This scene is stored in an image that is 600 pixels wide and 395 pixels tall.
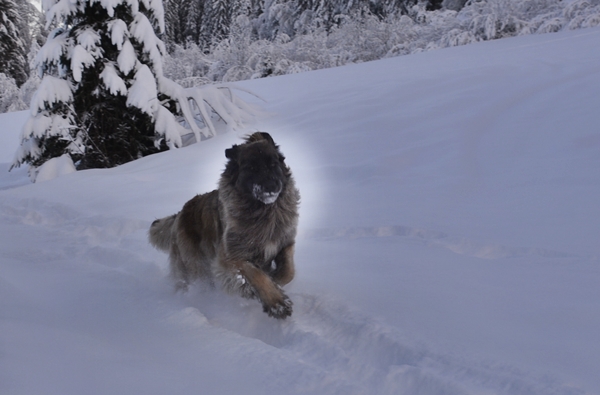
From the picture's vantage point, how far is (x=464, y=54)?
12.3m

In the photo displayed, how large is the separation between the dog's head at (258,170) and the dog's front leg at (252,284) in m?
0.57

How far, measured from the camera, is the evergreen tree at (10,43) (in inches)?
1268

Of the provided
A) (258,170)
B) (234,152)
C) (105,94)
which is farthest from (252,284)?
(105,94)

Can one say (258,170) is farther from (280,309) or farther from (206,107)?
(206,107)

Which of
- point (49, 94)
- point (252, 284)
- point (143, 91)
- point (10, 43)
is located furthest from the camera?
point (10, 43)

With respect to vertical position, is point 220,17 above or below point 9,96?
above

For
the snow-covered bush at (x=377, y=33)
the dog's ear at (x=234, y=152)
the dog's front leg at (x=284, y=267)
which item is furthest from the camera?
the snow-covered bush at (x=377, y=33)

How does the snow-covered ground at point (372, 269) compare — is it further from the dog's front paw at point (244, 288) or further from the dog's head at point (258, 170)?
the dog's head at point (258, 170)

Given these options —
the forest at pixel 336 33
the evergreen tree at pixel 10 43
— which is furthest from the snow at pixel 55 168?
the evergreen tree at pixel 10 43

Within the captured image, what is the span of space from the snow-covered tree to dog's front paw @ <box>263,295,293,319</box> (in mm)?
7377

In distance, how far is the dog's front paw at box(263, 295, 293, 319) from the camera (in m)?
3.47

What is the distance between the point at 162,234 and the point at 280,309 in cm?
210

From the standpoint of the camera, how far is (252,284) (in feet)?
12.4

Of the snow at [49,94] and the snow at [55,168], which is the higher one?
the snow at [49,94]
